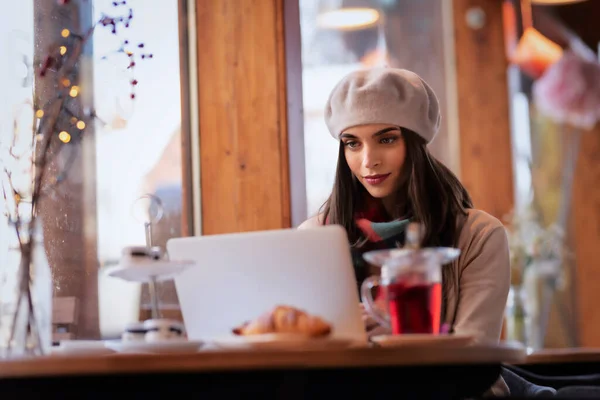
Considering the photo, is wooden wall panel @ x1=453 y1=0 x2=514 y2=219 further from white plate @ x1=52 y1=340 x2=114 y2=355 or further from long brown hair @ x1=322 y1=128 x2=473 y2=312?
white plate @ x1=52 y1=340 x2=114 y2=355

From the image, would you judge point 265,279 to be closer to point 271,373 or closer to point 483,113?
point 271,373

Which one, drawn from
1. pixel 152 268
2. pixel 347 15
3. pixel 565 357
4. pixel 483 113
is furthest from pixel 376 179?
pixel 483 113

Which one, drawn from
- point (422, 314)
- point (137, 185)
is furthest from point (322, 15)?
point (422, 314)

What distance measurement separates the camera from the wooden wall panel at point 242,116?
2.86 metres

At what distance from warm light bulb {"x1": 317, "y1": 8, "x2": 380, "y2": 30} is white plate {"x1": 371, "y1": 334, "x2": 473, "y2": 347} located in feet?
8.86

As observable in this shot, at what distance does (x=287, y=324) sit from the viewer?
1355 mm


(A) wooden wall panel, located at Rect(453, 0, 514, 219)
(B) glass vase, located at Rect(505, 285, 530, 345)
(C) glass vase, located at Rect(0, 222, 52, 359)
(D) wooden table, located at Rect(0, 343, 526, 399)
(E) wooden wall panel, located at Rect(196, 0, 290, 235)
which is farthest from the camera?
(A) wooden wall panel, located at Rect(453, 0, 514, 219)

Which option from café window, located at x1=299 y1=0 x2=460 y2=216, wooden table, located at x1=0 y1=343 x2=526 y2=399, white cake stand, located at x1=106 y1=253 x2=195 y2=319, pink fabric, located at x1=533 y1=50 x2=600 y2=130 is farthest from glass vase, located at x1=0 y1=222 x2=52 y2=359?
pink fabric, located at x1=533 y1=50 x2=600 y2=130

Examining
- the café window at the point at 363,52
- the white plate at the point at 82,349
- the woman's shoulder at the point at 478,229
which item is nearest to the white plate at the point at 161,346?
the white plate at the point at 82,349

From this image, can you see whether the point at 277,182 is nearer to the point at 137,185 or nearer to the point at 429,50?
the point at 137,185

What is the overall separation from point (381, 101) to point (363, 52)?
2170 mm

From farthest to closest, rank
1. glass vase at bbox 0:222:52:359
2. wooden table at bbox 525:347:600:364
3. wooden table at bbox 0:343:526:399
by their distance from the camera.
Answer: wooden table at bbox 525:347:600:364
glass vase at bbox 0:222:52:359
wooden table at bbox 0:343:526:399

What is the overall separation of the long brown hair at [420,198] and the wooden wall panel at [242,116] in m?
0.52

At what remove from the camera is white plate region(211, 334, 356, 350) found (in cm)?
130
